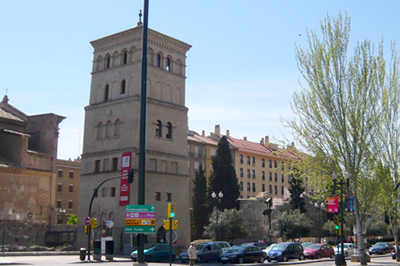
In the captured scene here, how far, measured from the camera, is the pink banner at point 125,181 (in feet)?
139

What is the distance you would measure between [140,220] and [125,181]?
26419 mm

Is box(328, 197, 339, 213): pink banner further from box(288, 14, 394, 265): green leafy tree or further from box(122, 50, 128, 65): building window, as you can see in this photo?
box(122, 50, 128, 65): building window

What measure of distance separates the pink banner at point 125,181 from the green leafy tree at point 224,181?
17357 millimetres

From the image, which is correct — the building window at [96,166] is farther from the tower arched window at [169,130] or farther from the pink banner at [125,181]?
the tower arched window at [169,130]

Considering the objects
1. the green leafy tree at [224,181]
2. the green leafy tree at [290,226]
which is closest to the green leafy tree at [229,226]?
the green leafy tree at [224,181]

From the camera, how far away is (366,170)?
31.2 metres

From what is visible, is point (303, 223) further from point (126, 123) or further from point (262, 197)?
point (126, 123)

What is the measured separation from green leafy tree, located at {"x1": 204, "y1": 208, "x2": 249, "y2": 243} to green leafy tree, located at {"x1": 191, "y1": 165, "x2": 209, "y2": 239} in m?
7.23

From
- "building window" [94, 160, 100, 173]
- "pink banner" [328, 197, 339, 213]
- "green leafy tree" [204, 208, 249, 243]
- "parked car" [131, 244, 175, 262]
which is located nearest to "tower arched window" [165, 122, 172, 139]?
"building window" [94, 160, 100, 173]

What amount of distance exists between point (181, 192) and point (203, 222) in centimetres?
1367

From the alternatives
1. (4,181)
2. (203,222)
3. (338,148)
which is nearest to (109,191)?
(4,181)

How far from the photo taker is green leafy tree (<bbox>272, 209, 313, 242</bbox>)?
55250 millimetres

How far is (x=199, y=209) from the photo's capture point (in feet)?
200

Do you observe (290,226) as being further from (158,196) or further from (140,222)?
(140,222)
